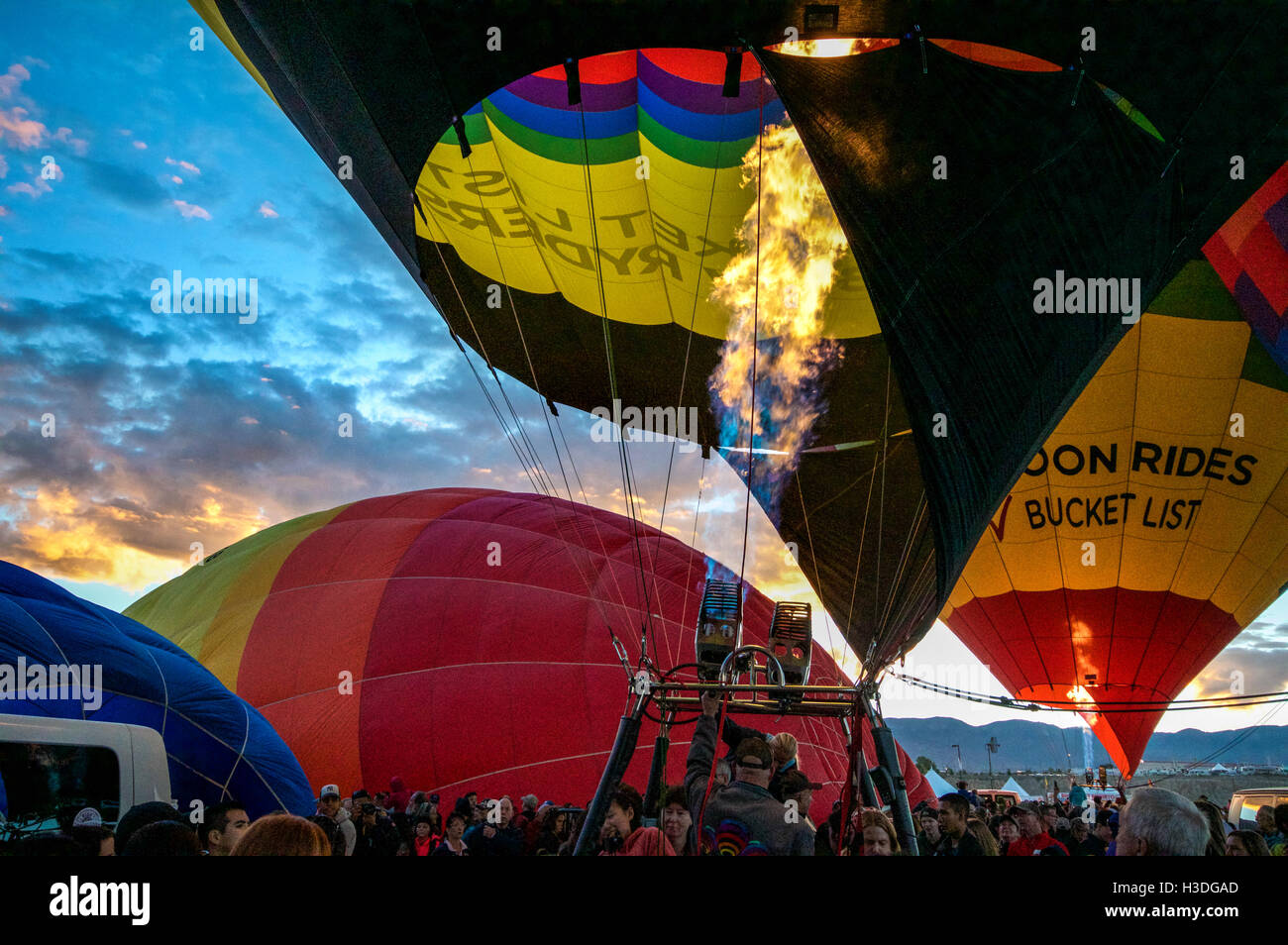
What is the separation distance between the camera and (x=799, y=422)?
9.33m

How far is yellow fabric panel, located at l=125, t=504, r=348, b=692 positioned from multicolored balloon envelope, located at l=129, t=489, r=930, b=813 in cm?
4

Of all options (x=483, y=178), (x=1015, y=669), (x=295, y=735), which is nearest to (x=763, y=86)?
(x=483, y=178)

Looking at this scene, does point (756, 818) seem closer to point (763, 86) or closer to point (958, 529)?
point (958, 529)

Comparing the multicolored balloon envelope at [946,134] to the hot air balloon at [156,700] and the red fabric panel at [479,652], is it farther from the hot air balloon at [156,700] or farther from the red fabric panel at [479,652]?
the red fabric panel at [479,652]

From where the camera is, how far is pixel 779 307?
8.51 m

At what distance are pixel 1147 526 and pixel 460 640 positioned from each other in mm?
9445

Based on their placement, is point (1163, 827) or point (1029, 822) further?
point (1029, 822)

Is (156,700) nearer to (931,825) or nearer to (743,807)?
(743,807)

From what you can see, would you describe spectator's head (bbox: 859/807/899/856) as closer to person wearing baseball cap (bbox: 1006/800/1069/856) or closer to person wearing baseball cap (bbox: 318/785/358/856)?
person wearing baseball cap (bbox: 1006/800/1069/856)

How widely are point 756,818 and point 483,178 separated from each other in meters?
6.57

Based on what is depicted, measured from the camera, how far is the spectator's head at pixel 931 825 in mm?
4531

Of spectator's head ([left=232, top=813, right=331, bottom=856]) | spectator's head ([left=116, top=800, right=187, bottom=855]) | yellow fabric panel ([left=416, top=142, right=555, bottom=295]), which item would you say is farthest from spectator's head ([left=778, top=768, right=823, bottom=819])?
yellow fabric panel ([left=416, top=142, right=555, bottom=295])

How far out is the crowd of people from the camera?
6.62 ft

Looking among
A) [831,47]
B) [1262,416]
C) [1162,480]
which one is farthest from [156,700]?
[1262,416]
